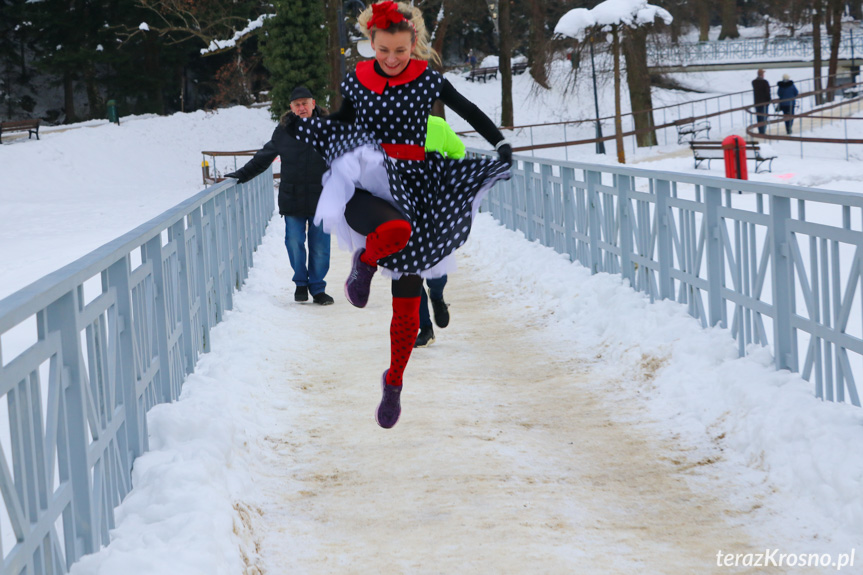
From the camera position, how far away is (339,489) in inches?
181

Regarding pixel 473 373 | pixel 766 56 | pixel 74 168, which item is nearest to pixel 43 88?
pixel 74 168

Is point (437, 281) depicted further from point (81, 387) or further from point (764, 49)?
point (764, 49)

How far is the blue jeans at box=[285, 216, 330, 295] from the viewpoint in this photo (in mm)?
9891

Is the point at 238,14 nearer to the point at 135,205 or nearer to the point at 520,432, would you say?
the point at 135,205

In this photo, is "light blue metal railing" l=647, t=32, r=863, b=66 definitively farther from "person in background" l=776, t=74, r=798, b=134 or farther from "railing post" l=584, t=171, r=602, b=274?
"railing post" l=584, t=171, r=602, b=274

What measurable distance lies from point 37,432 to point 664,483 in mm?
2729

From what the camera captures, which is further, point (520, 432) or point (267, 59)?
point (267, 59)

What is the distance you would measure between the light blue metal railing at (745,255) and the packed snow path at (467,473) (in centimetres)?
74

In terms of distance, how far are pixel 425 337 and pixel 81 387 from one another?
4523 millimetres

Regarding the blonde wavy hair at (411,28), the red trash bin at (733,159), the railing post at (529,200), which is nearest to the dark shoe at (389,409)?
the blonde wavy hair at (411,28)

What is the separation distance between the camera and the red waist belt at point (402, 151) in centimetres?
464

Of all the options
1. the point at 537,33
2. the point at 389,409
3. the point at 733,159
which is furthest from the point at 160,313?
the point at 537,33

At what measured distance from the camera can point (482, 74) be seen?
54344 mm

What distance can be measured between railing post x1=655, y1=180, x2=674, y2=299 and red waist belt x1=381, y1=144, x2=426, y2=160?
130 inches
